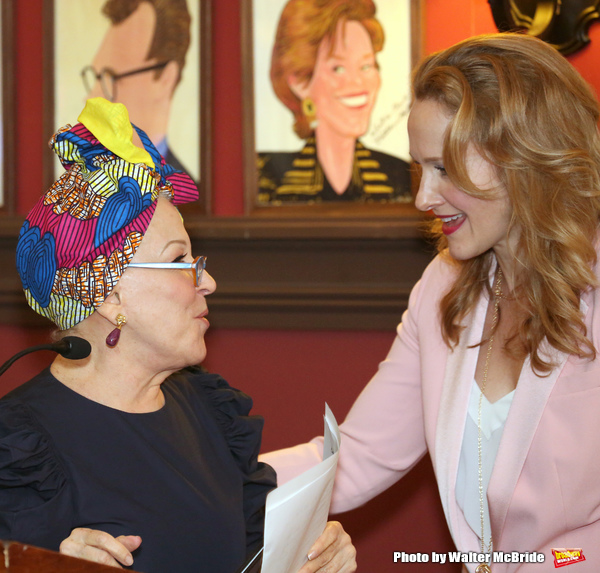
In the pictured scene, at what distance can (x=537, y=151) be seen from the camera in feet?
5.34

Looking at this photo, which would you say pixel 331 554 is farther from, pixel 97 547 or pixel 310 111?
pixel 310 111

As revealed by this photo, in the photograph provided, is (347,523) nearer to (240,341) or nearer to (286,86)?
(240,341)

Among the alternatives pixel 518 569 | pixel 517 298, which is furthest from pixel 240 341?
pixel 518 569

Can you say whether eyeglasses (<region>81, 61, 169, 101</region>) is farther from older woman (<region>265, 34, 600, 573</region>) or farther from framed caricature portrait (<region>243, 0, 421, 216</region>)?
older woman (<region>265, 34, 600, 573</region>)

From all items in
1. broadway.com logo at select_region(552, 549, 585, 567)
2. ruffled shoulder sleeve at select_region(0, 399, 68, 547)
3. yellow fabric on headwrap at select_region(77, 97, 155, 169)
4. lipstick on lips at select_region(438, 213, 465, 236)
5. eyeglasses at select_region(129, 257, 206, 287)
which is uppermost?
yellow fabric on headwrap at select_region(77, 97, 155, 169)

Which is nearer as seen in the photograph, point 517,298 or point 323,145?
point 517,298

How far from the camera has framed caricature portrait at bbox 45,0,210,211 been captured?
2.70 meters

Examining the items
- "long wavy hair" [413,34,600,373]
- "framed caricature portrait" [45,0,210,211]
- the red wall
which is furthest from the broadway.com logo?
"framed caricature portrait" [45,0,210,211]

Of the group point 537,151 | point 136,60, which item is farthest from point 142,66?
point 537,151

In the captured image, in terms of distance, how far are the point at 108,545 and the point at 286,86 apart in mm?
1857

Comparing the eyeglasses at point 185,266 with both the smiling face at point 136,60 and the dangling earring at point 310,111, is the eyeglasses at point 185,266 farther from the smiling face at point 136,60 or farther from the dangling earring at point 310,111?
the smiling face at point 136,60

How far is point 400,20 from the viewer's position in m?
2.50

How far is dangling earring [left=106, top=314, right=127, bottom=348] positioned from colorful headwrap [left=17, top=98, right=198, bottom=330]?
0.05m

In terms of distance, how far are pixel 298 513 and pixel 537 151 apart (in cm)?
97
